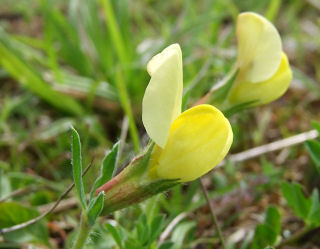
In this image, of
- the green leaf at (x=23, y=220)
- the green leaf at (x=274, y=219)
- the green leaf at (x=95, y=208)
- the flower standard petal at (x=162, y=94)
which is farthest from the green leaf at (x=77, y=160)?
the green leaf at (x=274, y=219)

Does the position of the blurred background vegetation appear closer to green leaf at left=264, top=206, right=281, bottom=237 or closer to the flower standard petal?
green leaf at left=264, top=206, right=281, bottom=237

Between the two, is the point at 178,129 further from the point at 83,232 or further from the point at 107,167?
the point at 83,232

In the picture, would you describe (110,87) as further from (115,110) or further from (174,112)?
(174,112)

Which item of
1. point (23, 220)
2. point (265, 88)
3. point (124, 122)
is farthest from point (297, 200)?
point (124, 122)

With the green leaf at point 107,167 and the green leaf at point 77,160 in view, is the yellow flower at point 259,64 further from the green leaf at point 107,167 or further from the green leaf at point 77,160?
the green leaf at point 77,160

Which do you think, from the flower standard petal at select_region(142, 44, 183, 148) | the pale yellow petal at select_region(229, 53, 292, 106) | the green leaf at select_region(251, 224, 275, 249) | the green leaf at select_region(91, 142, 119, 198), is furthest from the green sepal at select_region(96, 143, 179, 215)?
the pale yellow petal at select_region(229, 53, 292, 106)

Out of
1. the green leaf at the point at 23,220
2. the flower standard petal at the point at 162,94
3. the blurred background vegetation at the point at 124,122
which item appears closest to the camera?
the flower standard petal at the point at 162,94

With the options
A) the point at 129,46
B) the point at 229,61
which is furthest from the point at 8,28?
the point at 229,61
